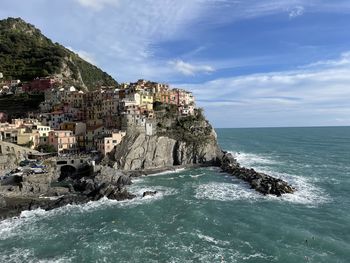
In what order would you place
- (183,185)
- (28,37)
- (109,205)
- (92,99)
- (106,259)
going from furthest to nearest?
(28,37)
(92,99)
(183,185)
(109,205)
(106,259)

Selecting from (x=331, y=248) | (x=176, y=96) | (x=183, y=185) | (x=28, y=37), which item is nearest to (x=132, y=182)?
(x=183, y=185)

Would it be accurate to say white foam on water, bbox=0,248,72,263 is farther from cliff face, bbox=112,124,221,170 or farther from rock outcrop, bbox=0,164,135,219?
cliff face, bbox=112,124,221,170

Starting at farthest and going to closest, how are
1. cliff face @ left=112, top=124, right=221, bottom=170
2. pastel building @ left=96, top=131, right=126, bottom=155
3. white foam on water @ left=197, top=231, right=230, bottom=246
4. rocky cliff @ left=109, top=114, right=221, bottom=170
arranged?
pastel building @ left=96, top=131, right=126, bottom=155 < rocky cliff @ left=109, top=114, right=221, bottom=170 < cliff face @ left=112, top=124, right=221, bottom=170 < white foam on water @ left=197, top=231, right=230, bottom=246

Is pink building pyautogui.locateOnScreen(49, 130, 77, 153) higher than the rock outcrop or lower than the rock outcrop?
higher

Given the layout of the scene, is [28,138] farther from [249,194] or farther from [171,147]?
[249,194]

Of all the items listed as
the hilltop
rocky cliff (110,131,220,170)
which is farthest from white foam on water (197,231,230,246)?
the hilltop

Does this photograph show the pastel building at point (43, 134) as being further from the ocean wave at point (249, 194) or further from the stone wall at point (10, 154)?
the ocean wave at point (249, 194)

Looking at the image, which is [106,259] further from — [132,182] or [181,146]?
[181,146]
